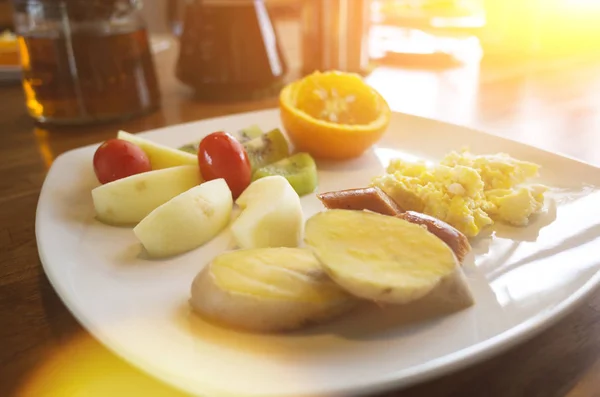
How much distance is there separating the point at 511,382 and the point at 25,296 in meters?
0.59

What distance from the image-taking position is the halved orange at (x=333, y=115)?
3.45ft

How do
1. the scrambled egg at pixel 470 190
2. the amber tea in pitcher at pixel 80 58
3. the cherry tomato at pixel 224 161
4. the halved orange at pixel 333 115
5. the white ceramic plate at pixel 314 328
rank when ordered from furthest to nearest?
the amber tea in pitcher at pixel 80 58 → the halved orange at pixel 333 115 → the cherry tomato at pixel 224 161 → the scrambled egg at pixel 470 190 → the white ceramic plate at pixel 314 328

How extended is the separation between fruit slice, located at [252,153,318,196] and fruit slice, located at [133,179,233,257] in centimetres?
16

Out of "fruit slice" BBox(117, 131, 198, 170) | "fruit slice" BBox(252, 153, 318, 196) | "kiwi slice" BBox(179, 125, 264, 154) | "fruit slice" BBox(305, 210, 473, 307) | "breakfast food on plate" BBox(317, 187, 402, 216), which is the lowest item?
"fruit slice" BBox(252, 153, 318, 196)

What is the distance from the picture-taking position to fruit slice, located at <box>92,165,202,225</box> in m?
0.80

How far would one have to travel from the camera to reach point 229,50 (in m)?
1.48

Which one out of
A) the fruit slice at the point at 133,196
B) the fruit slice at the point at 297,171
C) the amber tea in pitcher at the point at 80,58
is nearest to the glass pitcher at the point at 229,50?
the amber tea in pitcher at the point at 80,58

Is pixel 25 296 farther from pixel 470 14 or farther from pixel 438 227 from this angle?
pixel 470 14

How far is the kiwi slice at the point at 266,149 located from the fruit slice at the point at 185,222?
0.82 ft

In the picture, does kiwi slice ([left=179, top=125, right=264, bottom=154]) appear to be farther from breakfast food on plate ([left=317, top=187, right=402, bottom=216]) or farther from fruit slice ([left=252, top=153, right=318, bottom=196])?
breakfast food on plate ([left=317, top=187, right=402, bottom=216])

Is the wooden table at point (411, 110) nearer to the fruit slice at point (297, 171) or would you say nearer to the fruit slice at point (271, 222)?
the fruit slice at point (271, 222)

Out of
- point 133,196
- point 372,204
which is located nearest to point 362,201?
point 372,204

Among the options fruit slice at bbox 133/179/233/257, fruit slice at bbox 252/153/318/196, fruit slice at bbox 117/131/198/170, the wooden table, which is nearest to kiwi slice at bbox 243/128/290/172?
fruit slice at bbox 252/153/318/196

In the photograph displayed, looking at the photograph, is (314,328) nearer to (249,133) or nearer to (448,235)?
(448,235)
